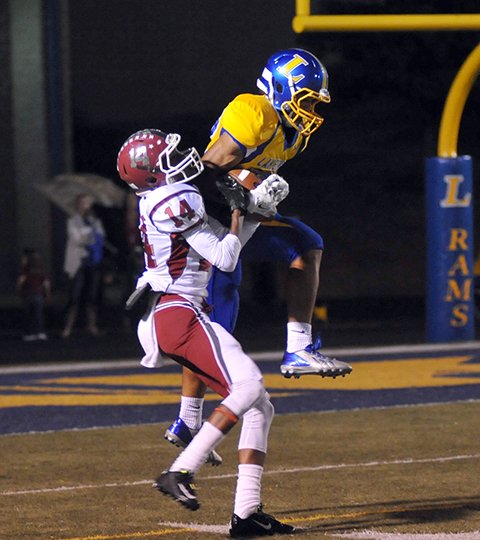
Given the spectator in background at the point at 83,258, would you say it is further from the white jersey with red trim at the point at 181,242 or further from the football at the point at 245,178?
Answer: the white jersey with red trim at the point at 181,242

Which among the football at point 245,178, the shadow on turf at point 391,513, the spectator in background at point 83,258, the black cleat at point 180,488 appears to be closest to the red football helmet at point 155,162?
the football at point 245,178

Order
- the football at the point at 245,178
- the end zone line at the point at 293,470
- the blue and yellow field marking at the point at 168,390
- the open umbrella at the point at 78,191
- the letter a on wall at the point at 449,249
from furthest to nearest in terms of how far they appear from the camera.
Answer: the open umbrella at the point at 78,191
the letter a on wall at the point at 449,249
the blue and yellow field marking at the point at 168,390
the end zone line at the point at 293,470
the football at the point at 245,178

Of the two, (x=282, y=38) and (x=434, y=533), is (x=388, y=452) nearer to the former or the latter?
(x=434, y=533)

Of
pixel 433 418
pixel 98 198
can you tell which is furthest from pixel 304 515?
pixel 98 198

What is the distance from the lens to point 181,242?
631cm

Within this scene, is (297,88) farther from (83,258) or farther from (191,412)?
(83,258)

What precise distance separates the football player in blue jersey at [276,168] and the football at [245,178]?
2.2 inches

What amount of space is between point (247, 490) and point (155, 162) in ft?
4.48

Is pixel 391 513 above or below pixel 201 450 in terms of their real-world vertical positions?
below

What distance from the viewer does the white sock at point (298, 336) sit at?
686 centimetres

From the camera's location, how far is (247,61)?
2416 cm

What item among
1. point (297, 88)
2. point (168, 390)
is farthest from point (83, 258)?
point (297, 88)

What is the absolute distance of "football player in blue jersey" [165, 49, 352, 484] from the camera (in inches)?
262

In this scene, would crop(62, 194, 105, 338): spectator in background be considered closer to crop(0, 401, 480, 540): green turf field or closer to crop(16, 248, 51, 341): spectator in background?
crop(16, 248, 51, 341): spectator in background
